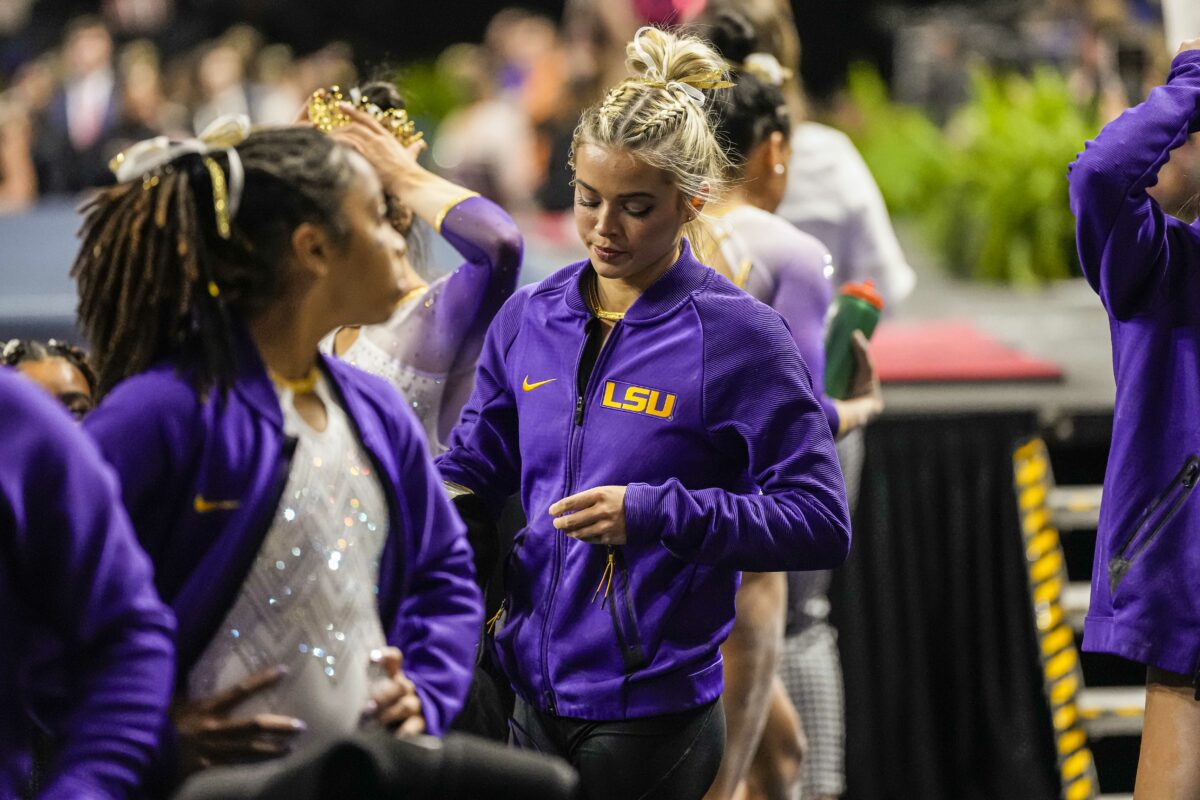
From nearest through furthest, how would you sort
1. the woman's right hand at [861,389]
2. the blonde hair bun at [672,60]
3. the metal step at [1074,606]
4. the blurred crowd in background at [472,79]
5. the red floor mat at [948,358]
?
the blonde hair bun at [672,60] < the woman's right hand at [861,389] < the metal step at [1074,606] < the red floor mat at [948,358] < the blurred crowd in background at [472,79]

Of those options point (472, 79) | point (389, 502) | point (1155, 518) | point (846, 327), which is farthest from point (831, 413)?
point (472, 79)

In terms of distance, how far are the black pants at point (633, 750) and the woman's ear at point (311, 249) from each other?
0.77 meters

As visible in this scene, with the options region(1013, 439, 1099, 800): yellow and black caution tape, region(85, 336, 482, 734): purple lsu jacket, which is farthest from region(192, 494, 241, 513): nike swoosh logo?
region(1013, 439, 1099, 800): yellow and black caution tape

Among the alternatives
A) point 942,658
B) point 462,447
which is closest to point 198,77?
point 942,658

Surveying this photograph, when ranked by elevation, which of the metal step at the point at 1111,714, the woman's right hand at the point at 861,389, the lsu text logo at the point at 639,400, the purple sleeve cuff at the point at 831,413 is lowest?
the metal step at the point at 1111,714

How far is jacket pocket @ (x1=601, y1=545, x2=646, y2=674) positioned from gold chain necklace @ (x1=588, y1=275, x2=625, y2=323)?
0.32 meters

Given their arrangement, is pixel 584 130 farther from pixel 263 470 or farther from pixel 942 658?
pixel 942 658

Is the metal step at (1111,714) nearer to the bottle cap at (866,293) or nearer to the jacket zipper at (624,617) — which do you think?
the bottle cap at (866,293)

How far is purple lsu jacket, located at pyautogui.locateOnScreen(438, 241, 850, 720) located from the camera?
6.89 ft

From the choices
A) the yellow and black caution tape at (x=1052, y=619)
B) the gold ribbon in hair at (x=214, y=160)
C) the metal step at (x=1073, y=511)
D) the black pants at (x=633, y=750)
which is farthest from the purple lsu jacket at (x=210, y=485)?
the metal step at (x=1073, y=511)

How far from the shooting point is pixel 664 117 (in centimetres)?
218

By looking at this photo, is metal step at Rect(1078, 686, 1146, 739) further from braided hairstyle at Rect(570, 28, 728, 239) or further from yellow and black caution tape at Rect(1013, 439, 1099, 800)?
braided hairstyle at Rect(570, 28, 728, 239)

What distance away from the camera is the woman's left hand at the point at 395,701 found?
1.68m

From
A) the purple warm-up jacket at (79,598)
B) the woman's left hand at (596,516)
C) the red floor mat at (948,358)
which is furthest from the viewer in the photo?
the red floor mat at (948,358)
